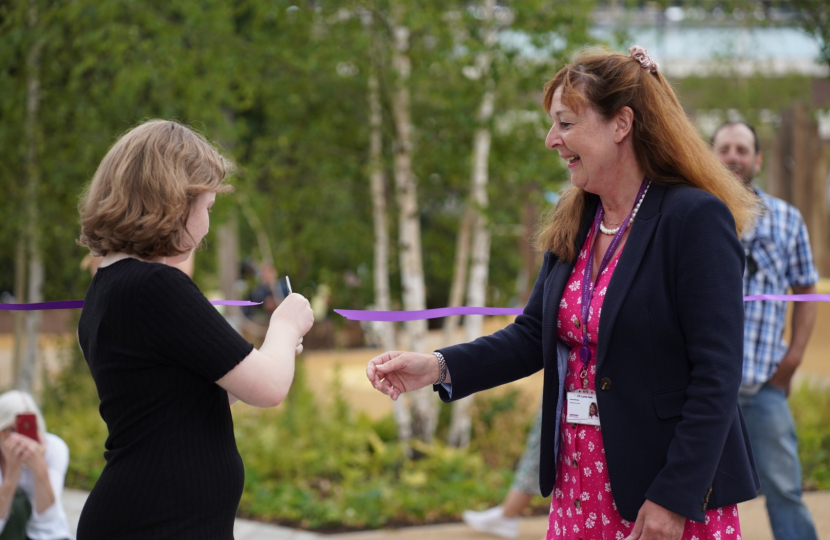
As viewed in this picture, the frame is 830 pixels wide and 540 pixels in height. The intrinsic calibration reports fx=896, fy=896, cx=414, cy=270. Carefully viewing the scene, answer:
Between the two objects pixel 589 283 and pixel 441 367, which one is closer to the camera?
pixel 589 283

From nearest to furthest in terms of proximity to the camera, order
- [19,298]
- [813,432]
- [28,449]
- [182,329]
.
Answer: [182,329], [28,449], [813,432], [19,298]

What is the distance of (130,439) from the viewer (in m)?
2.05

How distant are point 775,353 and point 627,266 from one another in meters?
2.02

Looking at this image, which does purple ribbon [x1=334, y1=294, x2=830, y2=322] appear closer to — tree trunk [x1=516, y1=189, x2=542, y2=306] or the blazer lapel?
the blazer lapel

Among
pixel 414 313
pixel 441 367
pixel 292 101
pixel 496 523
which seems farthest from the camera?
pixel 292 101

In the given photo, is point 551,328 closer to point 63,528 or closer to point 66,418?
point 63,528

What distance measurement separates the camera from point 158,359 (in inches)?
78.7

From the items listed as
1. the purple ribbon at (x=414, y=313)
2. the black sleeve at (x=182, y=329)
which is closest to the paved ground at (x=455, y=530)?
Result: the purple ribbon at (x=414, y=313)

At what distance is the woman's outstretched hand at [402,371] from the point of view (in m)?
2.45

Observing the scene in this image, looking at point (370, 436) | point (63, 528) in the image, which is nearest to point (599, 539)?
point (63, 528)

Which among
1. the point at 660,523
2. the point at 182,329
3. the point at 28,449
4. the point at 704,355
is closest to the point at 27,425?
the point at 28,449

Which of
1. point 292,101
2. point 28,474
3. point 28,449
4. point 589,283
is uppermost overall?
point 292,101

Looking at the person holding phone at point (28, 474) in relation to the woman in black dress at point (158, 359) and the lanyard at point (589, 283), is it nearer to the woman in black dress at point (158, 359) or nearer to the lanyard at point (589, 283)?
the woman in black dress at point (158, 359)

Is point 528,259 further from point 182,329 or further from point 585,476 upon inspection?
point 182,329
